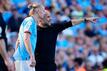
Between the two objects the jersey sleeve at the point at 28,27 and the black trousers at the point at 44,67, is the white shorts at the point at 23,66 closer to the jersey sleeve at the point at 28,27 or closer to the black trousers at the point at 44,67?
the black trousers at the point at 44,67

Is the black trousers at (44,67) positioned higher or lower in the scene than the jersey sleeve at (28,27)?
lower

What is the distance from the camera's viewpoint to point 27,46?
7410 mm

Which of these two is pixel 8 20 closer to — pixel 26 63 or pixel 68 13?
pixel 68 13

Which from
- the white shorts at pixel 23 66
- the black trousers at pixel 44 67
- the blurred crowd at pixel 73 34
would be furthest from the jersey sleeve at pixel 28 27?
the blurred crowd at pixel 73 34

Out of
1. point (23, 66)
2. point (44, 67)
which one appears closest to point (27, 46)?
point (23, 66)

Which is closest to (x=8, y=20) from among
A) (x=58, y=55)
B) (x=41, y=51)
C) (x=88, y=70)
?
(x=58, y=55)

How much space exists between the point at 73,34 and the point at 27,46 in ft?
24.7

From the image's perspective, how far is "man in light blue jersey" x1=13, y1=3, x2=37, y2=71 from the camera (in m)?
7.41

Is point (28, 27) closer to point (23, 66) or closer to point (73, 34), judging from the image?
point (23, 66)

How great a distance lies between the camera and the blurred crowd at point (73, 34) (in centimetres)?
1327

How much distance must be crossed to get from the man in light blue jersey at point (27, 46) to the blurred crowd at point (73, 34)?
3.95 metres

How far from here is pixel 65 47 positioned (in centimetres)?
1396

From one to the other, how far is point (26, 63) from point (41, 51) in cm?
39

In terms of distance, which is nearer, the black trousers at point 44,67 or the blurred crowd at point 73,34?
the black trousers at point 44,67
